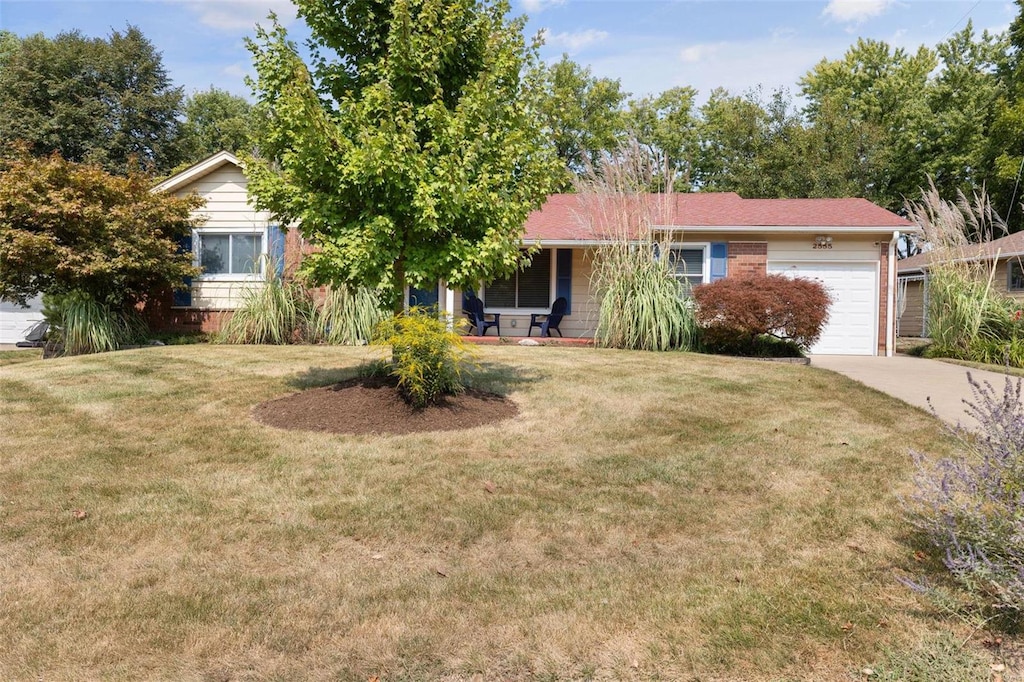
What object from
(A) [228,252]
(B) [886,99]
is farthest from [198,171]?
(B) [886,99]

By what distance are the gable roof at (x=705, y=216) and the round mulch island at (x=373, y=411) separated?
18.9ft

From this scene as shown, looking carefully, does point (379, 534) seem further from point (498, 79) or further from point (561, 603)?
point (498, 79)

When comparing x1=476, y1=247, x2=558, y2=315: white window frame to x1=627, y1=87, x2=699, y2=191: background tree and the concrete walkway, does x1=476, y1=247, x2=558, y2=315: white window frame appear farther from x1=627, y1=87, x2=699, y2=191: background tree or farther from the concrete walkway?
x1=627, y1=87, x2=699, y2=191: background tree

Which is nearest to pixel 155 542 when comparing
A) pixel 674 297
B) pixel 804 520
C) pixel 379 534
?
pixel 379 534

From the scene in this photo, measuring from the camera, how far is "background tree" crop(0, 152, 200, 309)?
1132 cm

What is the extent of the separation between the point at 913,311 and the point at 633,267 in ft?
57.5

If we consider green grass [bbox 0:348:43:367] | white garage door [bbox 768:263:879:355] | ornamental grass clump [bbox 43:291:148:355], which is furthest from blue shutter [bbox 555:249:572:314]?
green grass [bbox 0:348:43:367]

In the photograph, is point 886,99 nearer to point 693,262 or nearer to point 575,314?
point 693,262

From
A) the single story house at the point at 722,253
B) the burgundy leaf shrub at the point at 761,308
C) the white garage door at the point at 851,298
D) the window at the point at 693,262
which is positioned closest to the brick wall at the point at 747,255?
the single story house at the point at 722,253

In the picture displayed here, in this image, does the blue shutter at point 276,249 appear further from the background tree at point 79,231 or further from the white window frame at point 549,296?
the white window frame at point 549,296

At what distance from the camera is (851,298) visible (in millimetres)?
14391

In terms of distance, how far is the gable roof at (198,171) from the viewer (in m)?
14.0

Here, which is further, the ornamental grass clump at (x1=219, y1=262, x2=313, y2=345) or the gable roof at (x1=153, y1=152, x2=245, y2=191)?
the gable roof at (x1=153, y1=152, x2=245, y2=191)

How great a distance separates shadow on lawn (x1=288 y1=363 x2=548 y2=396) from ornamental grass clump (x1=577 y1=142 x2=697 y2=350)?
3240 mm
